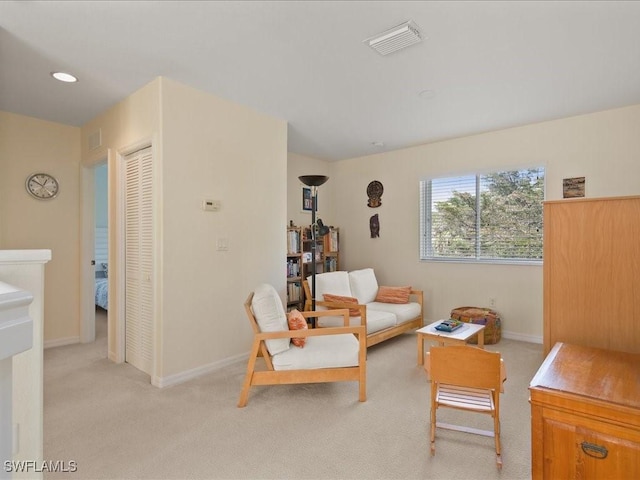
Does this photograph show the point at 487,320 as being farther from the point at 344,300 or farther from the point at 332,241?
the point at 332,241

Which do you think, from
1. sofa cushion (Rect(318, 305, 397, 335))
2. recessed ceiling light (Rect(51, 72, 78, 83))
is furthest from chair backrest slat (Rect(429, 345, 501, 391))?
recessed ceiling light (Rect(51, 72, 78, 83))

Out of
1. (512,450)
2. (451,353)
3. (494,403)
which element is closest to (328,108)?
(451,353)

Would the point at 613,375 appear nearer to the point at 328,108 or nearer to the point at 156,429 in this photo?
the point at 156,429

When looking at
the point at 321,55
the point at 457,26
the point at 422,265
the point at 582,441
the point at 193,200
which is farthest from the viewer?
the point at 422,265

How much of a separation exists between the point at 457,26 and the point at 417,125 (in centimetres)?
200

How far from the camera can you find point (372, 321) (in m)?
3.91

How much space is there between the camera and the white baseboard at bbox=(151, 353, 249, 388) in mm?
3043

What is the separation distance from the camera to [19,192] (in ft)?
12.9

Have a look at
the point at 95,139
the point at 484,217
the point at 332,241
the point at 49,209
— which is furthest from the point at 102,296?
the point at 484,217

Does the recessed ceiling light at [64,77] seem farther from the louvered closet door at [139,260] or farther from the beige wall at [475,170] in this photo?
the beige wall at [475,170]

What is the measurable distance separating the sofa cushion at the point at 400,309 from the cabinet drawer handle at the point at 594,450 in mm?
3044

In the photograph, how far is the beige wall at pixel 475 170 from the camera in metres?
3.81

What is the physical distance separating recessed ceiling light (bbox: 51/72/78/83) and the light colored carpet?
99.5 inches

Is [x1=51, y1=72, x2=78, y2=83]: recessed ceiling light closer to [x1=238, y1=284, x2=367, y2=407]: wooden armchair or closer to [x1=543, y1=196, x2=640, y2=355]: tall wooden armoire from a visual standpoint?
[x1=238, y1=284, x2=367, y2=407]: wooden armchair
